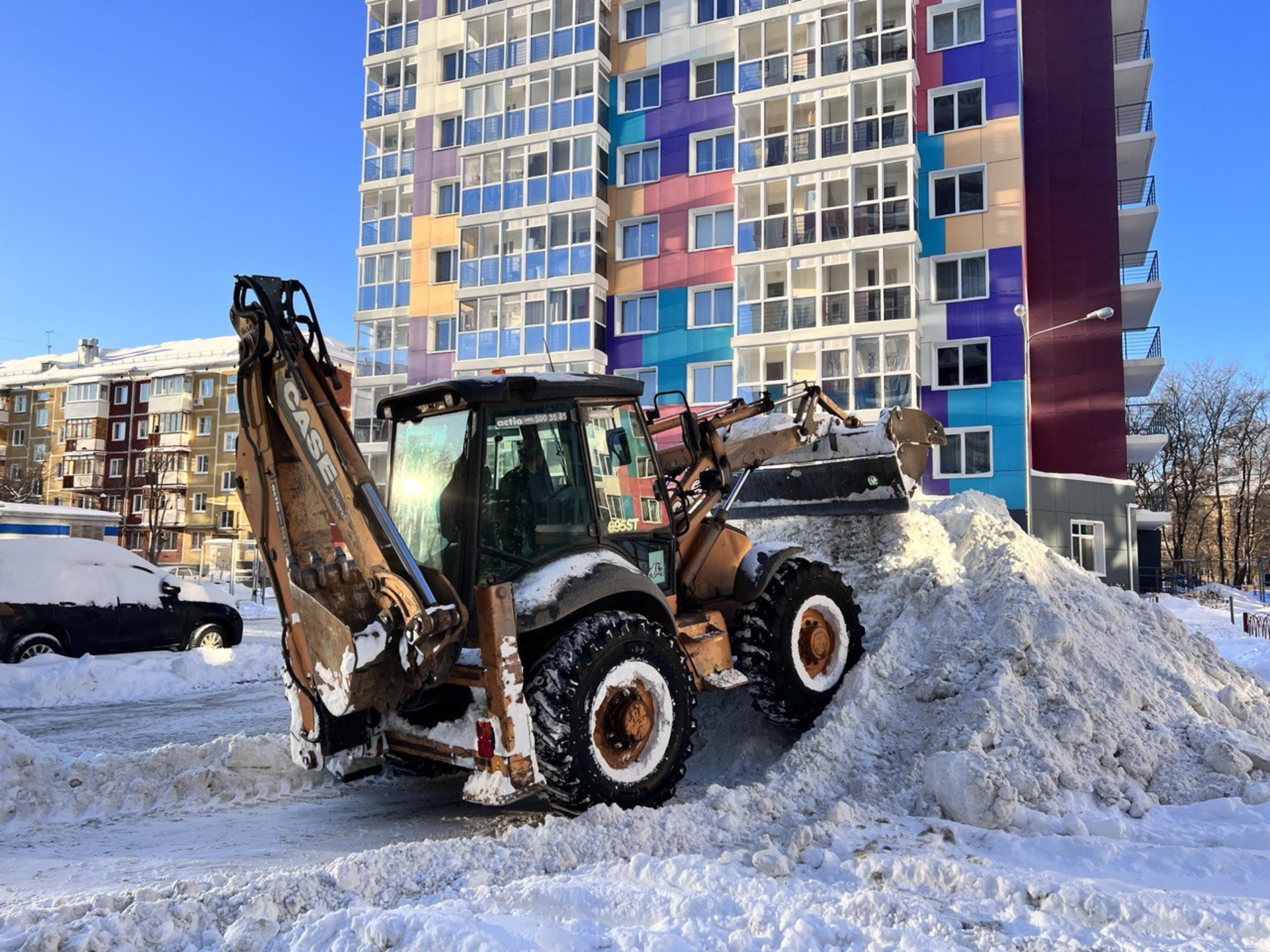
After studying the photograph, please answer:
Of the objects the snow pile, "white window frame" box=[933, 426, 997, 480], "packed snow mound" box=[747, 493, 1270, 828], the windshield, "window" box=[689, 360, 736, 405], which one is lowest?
the snow pile

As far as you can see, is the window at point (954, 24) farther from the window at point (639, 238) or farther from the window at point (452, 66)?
the window at point (452, 66)

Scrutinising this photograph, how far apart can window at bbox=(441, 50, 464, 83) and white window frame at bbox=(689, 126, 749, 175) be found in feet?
32.8

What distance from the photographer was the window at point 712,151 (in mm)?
29192

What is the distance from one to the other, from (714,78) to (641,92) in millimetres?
2533

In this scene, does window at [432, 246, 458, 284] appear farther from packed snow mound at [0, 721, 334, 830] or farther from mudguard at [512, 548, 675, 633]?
mudguard at [512, 548, 675, 633]

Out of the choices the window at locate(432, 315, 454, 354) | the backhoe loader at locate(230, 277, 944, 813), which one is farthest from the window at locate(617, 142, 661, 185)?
the backhoe loader at locate(230, 277, 944, 813)

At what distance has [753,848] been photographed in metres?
4.89

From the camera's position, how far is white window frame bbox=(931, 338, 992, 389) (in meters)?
26.1

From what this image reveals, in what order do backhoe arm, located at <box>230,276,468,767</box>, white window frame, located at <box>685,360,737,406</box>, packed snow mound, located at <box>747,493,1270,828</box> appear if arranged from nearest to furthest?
backhoe arm, located at <box>230,276,468,767</box> < packed snow mound, located at <box>747,493,1270,828</box> < white window frame, located at <box>685,360,737,406</box>

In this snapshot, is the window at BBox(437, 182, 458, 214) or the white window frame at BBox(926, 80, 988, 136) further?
the window at BBox(437, 182, 458, 214)

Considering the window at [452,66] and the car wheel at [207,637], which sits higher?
the window at [452,66]

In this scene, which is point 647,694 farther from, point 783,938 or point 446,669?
point 783,938

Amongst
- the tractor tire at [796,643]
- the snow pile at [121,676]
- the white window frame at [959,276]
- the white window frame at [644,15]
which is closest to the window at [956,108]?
the white window frame at [959,276]

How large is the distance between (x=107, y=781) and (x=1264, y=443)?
190 feet
